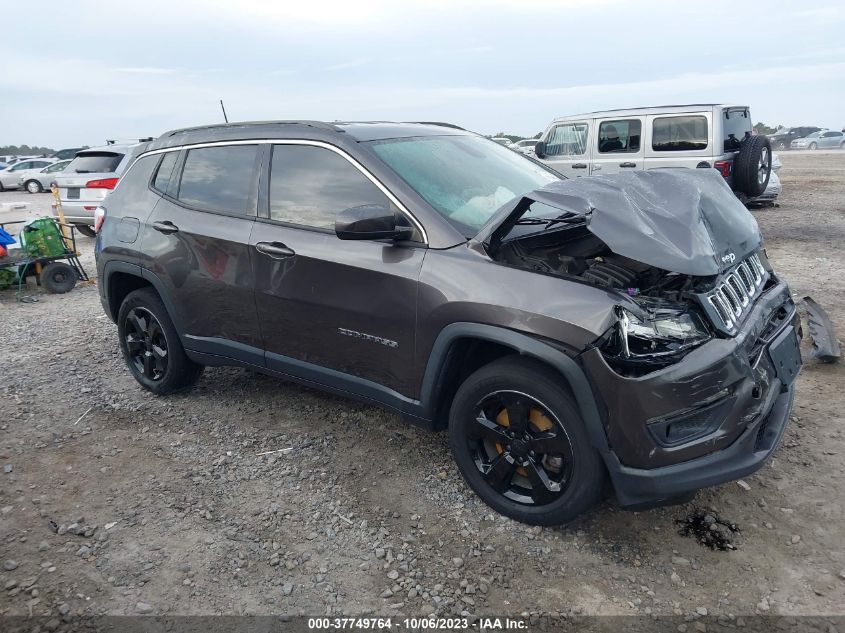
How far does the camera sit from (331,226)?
10.9 ft

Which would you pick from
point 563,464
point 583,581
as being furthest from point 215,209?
point 583,581

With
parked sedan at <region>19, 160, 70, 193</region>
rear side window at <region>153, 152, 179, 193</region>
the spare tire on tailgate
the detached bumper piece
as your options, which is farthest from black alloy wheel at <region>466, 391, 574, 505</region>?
parked sedan at <region>19, 160, 70, 193</region>

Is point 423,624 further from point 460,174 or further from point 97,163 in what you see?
point 97,163

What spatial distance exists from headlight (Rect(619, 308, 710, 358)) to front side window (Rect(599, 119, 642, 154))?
8.97 meters

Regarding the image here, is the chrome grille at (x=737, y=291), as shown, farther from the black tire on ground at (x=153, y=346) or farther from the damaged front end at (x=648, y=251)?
the black tire on ground at (x=153, y=346)

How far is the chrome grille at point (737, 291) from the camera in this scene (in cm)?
262

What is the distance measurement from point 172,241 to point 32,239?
4.96 meters

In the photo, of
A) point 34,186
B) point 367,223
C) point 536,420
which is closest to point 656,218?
point 536,420

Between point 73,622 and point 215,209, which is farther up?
point 215,209

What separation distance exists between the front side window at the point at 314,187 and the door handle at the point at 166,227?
2.71ft

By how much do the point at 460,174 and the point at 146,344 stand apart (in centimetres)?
261

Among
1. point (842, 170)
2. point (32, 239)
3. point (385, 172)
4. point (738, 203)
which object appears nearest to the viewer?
point (385, 172)

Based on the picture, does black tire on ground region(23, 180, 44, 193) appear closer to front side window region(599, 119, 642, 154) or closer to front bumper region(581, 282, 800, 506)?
front side window region(599, 119, 642, 154)

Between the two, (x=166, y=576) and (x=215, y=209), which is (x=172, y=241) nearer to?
(x=215, y=209)
